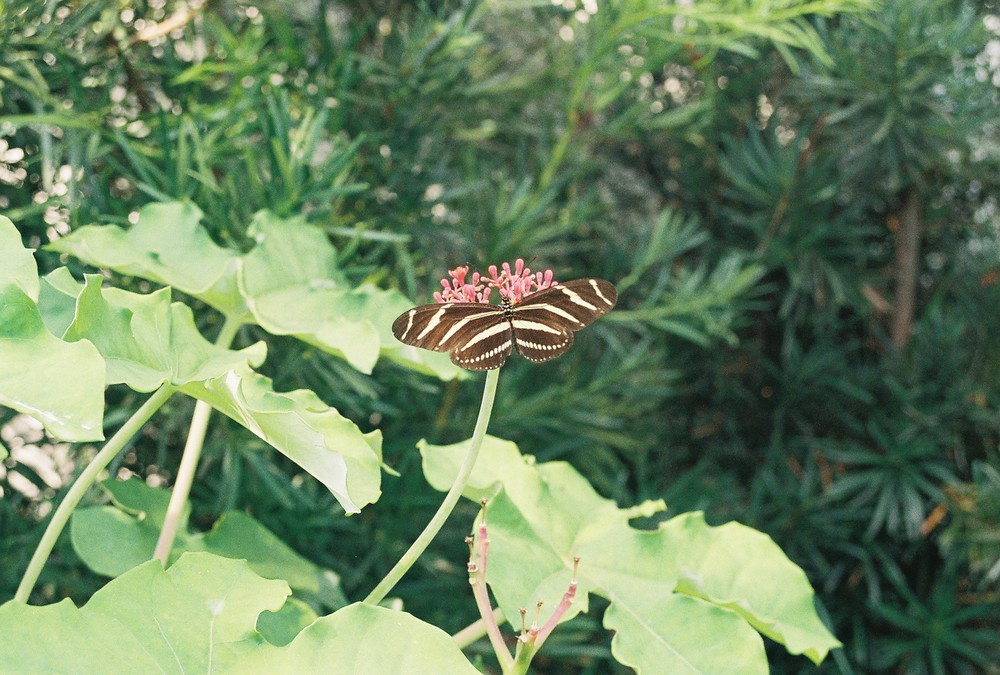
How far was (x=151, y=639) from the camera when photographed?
0.43m

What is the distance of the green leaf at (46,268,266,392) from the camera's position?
0.46m

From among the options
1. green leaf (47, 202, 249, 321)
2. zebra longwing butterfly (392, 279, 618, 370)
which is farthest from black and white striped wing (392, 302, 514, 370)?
green leaf (47, 202, 249, 321)

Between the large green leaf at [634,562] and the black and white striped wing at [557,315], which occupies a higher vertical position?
the black and white striped wing at [557,315]

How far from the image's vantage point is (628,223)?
4.25ft

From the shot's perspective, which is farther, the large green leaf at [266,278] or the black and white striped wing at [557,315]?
the large green leaf at [266,278]

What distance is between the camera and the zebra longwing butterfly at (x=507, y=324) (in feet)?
1.40

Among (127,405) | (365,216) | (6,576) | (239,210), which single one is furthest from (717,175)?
(6,576)

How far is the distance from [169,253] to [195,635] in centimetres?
30

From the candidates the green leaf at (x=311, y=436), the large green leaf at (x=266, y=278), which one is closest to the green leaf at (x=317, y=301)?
the large green leaf at (x=266, y=278)

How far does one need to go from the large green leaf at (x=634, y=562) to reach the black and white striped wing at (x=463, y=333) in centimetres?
14

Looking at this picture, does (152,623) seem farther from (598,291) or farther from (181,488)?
(598,291)

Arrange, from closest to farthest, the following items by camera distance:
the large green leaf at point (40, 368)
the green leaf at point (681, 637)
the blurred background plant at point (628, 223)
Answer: the large green leaf at point (40, 368) → the green leaf at point (681, 637) → the blurred background plant at point (628, 223)

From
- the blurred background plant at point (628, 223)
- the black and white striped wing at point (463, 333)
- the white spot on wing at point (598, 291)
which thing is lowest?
the blurred background plant at point (628, 223)

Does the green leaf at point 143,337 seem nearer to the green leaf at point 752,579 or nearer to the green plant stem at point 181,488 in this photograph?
the green plant stem at point 181,488
